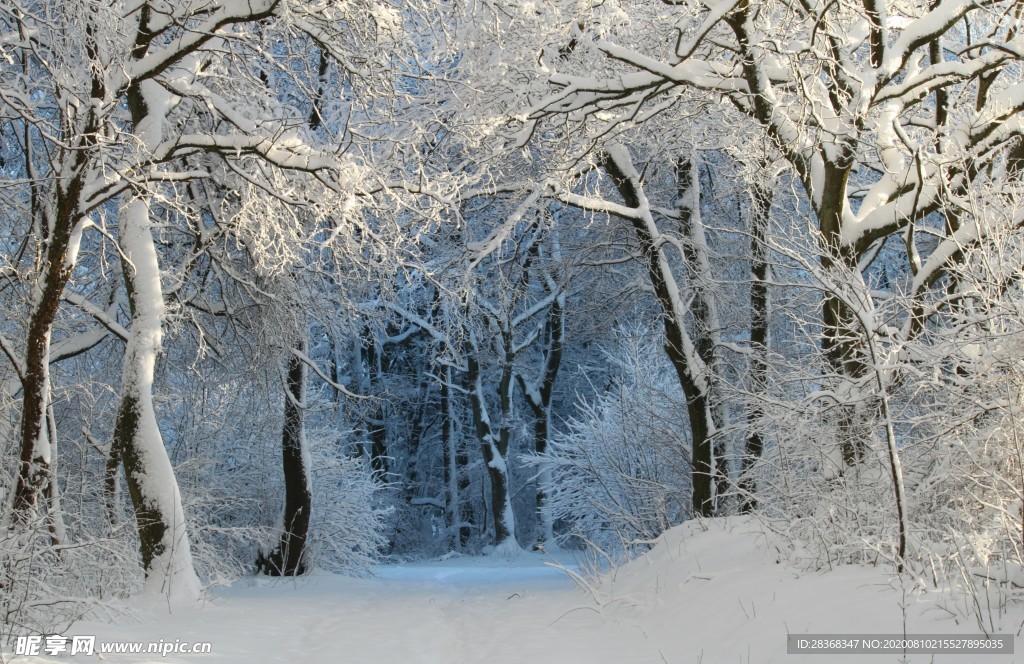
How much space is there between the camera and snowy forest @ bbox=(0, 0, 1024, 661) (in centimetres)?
566

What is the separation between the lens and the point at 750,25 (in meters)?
8.02

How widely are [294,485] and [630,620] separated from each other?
8083mm

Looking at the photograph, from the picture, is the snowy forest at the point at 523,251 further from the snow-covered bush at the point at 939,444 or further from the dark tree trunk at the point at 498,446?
the dark tree trunk at the point at 498,446

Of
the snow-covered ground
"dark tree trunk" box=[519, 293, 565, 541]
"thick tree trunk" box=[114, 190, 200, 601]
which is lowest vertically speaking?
the snow-covered ground

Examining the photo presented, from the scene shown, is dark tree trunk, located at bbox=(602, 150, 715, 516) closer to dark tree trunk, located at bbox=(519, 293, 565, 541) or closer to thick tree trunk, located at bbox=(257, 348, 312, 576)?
thick tree trunk, located at bbox=(257, 348, 312, 576)

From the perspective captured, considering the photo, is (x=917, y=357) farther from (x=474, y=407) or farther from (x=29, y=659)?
(x=474, y=407)

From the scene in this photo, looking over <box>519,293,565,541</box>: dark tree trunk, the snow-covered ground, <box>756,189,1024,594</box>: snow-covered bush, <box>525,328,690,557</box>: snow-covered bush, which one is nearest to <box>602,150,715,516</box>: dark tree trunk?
<box>525,328,690,557</box>: snow-covered bush

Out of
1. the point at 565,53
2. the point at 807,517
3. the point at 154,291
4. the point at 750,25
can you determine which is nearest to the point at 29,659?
the point at 154,291

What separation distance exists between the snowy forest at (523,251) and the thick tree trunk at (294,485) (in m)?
0.07

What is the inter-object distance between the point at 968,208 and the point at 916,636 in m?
3.51

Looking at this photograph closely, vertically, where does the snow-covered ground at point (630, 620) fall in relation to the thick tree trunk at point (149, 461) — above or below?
below

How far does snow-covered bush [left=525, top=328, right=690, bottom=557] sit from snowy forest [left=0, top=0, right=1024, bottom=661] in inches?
5.2

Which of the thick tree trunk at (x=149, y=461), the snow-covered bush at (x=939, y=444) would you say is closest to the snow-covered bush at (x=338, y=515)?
the thick tree trunk at (x=149, y=461)

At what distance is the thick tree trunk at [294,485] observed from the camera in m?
13.2
